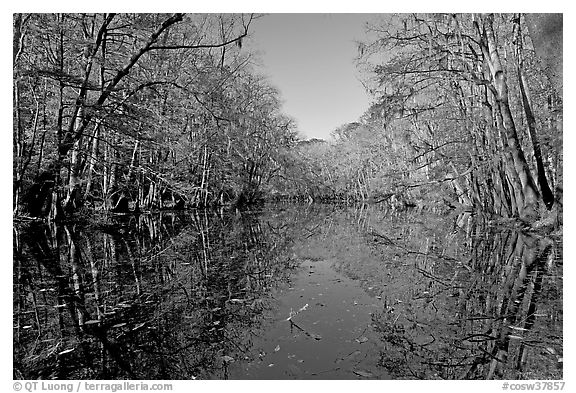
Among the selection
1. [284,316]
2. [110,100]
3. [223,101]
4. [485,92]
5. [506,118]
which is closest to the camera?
[284,316]

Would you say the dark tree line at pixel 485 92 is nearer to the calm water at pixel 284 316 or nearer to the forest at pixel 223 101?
the forest at pixel 223 101

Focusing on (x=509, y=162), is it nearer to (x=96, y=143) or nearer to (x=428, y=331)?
(x=428, y=331)

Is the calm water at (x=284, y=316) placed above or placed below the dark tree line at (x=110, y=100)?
below

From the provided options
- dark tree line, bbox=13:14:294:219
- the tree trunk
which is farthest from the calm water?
dark tree line, bbox=13:14:294:219

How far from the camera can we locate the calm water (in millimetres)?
2854

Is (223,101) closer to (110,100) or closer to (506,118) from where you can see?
(110,100)

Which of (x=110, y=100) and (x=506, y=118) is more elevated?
(x=110, y=100)

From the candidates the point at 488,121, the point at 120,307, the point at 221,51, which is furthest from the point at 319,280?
the point at 221,51

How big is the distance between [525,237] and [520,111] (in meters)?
5.95

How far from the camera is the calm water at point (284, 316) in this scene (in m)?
2.85

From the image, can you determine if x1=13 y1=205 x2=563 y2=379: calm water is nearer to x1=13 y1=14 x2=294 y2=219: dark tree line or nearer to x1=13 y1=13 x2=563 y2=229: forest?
x1=13 y1=13 x2=563 y2=229: forest

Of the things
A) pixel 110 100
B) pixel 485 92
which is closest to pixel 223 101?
pixel 110 100

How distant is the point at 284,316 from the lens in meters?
4.07

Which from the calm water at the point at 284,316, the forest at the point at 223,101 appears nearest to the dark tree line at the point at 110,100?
the forest at the point at 223,101
